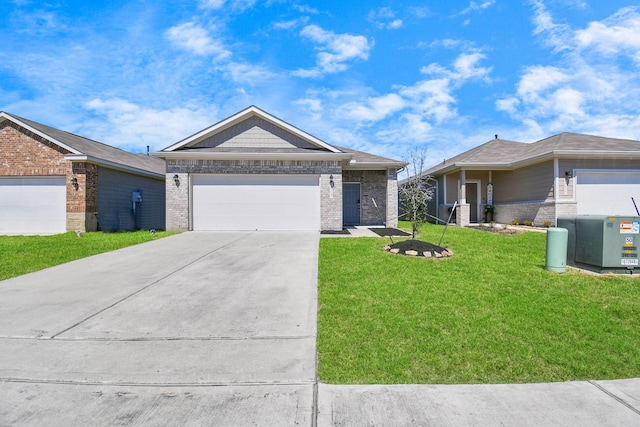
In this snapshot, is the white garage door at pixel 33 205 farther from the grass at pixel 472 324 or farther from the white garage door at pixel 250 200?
the grass at pixel 472 324

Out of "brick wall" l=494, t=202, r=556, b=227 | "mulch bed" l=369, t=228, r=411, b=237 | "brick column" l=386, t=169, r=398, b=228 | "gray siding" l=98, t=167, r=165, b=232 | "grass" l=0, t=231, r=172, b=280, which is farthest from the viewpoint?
"brick column" l=386, t=169, r=398, b=228

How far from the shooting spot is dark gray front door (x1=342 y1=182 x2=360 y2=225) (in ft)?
58.3

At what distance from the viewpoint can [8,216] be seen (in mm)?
14133

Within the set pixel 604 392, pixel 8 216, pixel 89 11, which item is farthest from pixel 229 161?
pixel 604 392

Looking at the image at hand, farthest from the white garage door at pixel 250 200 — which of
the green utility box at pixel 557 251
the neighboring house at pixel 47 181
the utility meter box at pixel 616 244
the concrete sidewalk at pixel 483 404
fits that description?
the concrete sidewalk at pixel 483 404

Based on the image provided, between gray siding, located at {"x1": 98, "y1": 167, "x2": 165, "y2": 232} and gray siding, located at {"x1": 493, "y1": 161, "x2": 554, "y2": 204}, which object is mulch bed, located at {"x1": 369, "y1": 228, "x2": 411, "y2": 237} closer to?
gray siding, located at {"x1": 493, "y1": 161, "x2": 554, "y2": 204}

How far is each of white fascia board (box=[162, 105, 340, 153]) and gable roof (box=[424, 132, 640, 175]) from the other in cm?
753

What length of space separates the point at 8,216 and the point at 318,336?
1679 cm

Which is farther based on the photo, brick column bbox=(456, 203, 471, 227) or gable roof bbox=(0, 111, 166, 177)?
brick column bbox=(456, 203, 471, 227)

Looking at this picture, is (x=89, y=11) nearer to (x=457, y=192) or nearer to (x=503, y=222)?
(x=457, y=192)

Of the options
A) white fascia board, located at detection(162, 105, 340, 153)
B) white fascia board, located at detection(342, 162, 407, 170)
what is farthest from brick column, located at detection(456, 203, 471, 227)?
white fascia board, located at detection(162, 105, 340, 153)

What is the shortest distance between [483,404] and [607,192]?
54.3 ft

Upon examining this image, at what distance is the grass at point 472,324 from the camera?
301cm

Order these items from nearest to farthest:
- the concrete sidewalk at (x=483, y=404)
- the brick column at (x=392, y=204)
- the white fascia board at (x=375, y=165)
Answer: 1. the concrete sidewalk at (x=483, y=404)
2. the white fascia board at (x=375, y=165)
3. the brick column at (x=392, y=204)
